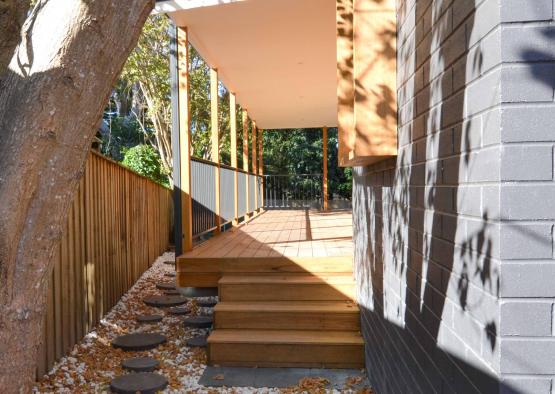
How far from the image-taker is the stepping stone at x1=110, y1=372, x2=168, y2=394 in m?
3.33

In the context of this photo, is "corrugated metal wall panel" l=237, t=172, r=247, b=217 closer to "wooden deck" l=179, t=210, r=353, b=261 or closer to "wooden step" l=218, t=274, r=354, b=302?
"wooden deck" l=179, t=210, r=353, b=261

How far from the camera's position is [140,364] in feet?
12.4

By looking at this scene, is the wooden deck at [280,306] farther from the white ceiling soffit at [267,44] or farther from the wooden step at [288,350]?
the white ceiling soffit at [267,44]

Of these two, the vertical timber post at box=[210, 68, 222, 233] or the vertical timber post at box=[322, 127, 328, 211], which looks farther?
Answer: the vertical timber post at box=[322, 127, 328, 211]

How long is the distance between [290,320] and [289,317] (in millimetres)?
25

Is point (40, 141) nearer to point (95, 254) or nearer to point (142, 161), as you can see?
point (95, 254)

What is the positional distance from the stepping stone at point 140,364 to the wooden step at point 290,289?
709 millimetres

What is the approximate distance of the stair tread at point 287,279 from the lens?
4.23m

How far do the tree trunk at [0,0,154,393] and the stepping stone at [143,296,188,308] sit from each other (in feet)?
13.9

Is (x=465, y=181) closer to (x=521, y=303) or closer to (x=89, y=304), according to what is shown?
(x=521, y=303)

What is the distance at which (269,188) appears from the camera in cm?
1418

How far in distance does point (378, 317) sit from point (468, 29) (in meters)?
2.00

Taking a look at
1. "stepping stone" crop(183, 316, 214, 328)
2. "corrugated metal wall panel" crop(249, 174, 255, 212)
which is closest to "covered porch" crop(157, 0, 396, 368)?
"stepping stone" crop(183, 316, 214, 328)

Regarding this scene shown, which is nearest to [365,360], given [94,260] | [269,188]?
[94,260]
